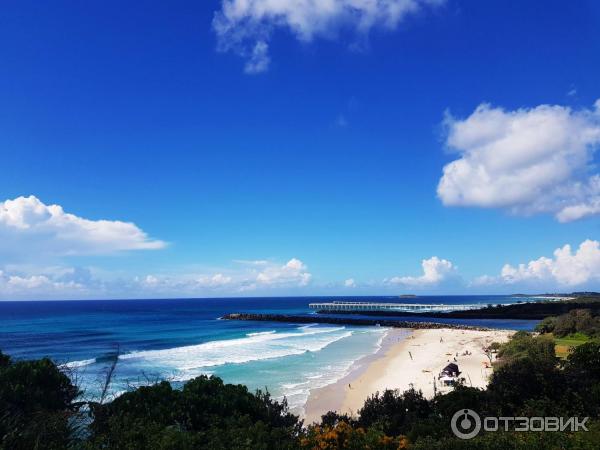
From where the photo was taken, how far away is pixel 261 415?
12.1 meters

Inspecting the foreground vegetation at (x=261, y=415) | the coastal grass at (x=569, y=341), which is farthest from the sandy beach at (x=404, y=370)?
the foreground vegetation at (x=261, y=415)

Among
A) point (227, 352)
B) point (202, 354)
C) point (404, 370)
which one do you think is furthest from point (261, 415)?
point (227, 352)

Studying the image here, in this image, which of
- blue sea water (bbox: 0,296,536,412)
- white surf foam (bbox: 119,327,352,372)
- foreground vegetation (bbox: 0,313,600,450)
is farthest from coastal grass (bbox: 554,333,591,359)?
foreground vegetation (bbox: 0,313,600,450)

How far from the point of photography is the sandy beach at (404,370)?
87.4 ft

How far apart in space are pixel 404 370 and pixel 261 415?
1114 inches

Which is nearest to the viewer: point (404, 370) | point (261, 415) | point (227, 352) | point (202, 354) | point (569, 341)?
point (261, 415)

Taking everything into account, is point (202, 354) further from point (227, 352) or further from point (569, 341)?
point (569, 341)

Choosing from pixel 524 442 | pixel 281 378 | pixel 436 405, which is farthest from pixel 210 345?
pixel 524 442

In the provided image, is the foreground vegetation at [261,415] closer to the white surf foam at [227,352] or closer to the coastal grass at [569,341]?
the white surf foam at [227,352]

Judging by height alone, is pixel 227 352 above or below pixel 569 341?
below

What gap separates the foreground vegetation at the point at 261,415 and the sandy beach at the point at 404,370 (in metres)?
6.82

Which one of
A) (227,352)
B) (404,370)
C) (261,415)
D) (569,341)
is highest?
(261,415)

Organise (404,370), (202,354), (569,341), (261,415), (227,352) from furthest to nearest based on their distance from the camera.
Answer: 1. (227,352)
2. (202,354)
3. (569,341)
4. (404,370)
5. (261,415)

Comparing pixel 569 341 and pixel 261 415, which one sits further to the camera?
pixel 569 341
